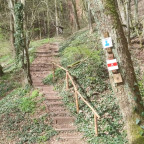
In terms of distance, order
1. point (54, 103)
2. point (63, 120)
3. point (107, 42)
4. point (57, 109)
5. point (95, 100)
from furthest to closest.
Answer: point (54, 103)
point (57, 109)
point (95, 100)
point (63, 120)
point (107, 42)

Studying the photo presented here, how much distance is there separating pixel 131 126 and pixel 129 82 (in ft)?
3.60

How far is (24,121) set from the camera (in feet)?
26.4

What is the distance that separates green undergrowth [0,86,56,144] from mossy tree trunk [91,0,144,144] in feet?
10.9

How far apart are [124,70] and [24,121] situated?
5.14 m

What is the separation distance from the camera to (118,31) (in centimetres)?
454

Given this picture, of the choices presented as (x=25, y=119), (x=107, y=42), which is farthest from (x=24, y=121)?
(x=107, y=42)

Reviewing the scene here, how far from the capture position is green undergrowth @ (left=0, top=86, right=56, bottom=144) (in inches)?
284

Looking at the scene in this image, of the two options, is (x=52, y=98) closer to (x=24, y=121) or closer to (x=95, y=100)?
(x=24, y=121)

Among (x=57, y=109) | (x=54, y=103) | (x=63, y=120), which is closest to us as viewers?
(x=63, y=120)

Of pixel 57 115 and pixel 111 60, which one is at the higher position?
pixel 111 60

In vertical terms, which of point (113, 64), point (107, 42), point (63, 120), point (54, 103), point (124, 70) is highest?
point (107, 42)

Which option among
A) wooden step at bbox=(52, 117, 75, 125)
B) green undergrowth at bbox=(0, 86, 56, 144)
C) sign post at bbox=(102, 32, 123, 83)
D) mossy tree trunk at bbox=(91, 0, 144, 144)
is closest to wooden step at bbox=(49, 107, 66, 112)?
green undergrowth at bbox=(0, 86, 56, 144)

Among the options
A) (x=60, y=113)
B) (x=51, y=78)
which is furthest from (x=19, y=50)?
(x=60, y=113)

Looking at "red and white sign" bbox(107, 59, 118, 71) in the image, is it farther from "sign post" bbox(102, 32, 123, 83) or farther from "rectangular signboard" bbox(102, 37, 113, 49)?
"rectangular signboard" bbox(102, 37, 113, 49)
